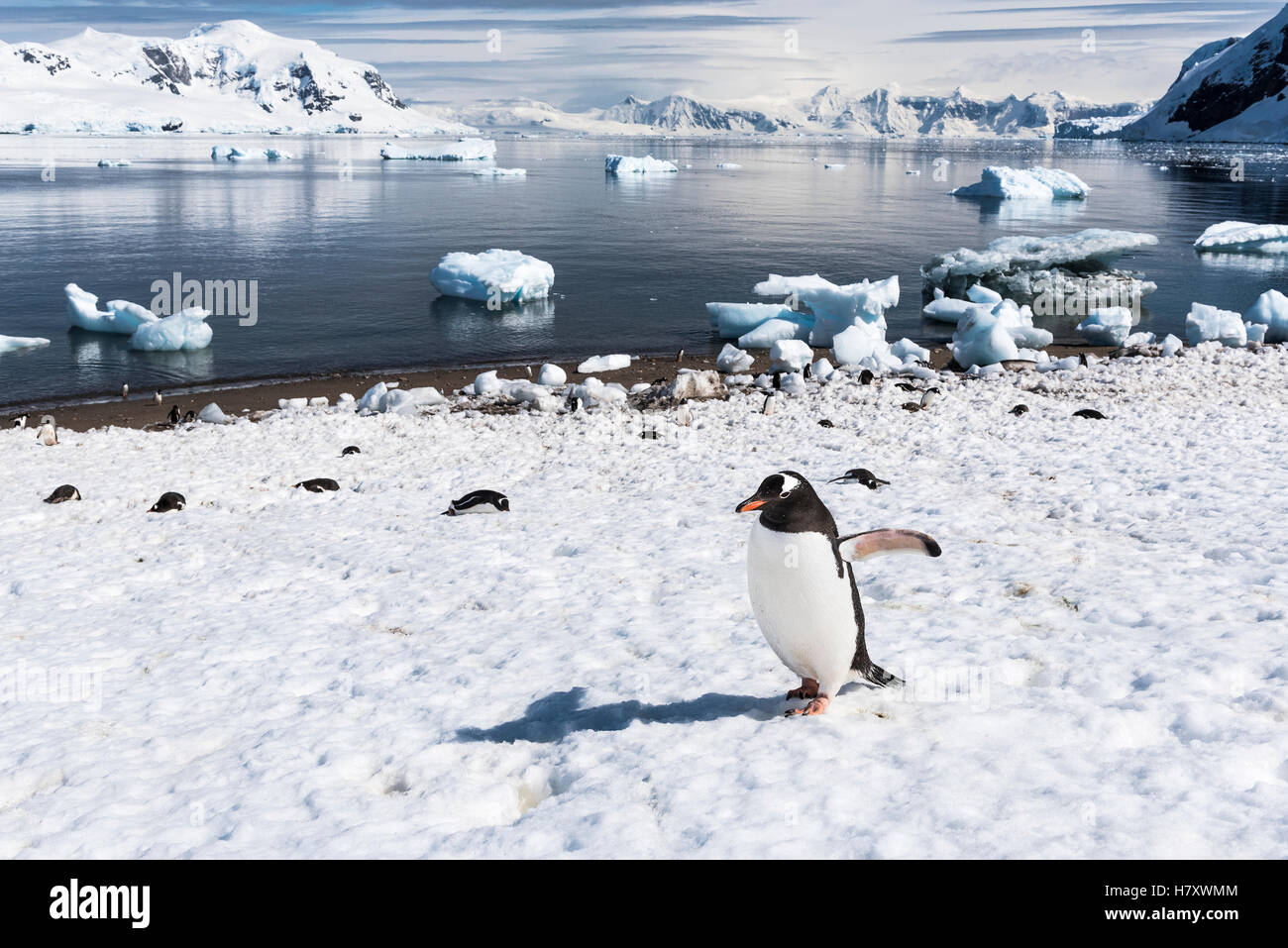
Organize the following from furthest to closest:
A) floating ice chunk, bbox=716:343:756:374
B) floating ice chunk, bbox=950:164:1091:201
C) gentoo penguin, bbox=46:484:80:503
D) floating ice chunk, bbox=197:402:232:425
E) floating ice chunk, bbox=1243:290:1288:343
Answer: floating ice chunk, bbox=950:164:1091:201 < floating ice chunk, bbox=1243:290:1288:343 < floating ice chunk, bbox=716:343:756:374 < floating ice chunk, bbox=197:402:232:425 < gentoo penguin, bbox=46:484:80:503

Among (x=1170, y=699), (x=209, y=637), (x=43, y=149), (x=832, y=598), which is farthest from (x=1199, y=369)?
(x=43, y=149)

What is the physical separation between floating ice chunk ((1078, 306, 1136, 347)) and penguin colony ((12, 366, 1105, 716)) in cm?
1962

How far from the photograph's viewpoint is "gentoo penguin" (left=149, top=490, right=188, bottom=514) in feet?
32.0

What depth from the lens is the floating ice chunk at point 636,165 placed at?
3558 inches

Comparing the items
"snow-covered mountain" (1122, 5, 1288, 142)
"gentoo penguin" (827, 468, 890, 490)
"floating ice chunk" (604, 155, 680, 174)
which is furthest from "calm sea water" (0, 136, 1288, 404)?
"snow-covered mountain" (1122, 5, 1288, 142)

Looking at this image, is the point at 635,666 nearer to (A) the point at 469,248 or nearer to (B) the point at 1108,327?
(B) the point at 1108,327

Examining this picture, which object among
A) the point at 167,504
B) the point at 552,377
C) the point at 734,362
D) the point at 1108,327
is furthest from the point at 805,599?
the point at 1108,327

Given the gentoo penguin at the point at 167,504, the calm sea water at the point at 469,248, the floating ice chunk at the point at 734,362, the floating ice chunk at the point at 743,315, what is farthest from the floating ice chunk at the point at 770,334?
the gentoo penguin at the point at 167,504

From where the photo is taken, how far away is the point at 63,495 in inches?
400

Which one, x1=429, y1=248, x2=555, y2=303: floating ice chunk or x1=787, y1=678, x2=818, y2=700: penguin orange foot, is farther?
x1=429, y1=248, x2=555, y2=303: floating ice chunk

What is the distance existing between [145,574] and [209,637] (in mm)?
1951

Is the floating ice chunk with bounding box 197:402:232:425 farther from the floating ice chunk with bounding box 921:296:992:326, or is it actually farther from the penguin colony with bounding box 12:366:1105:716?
the floating ice chunk with bounding box 921:296:992:326

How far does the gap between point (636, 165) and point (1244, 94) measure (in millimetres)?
138439
